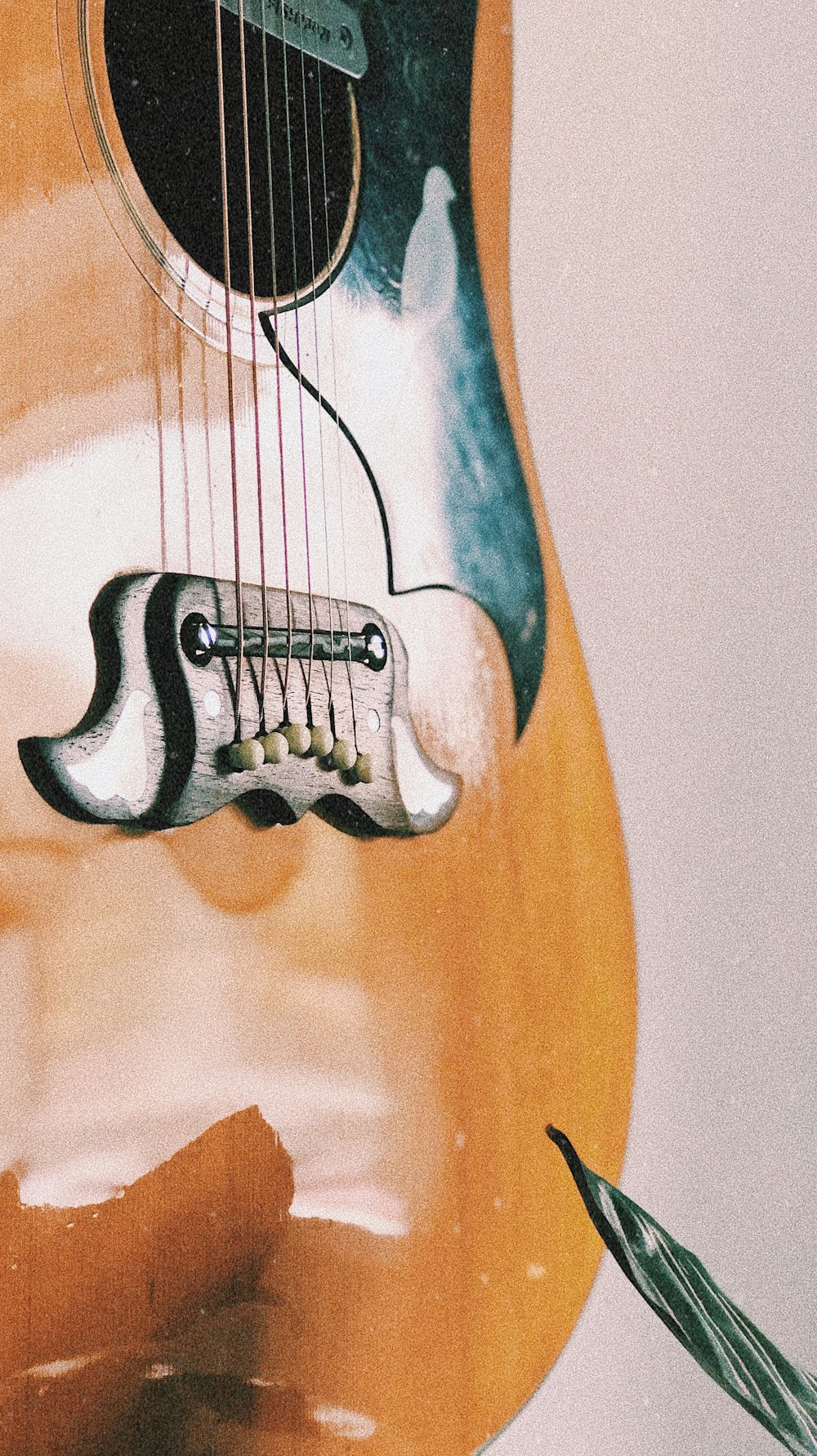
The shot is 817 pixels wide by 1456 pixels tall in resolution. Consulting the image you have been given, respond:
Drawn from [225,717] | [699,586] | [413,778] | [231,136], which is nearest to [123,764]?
[225,717]

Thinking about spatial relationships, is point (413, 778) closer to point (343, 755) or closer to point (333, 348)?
point (343, 755)

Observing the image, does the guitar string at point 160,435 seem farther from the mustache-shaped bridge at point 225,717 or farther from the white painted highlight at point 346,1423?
the white painted highlight at point 346,1423

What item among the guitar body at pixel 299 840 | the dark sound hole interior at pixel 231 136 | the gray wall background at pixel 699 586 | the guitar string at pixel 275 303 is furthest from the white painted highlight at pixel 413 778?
the gray wall background at pixel 699 586

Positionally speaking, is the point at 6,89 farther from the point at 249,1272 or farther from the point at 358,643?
the point at 249,1272

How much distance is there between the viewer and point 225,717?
47 cm

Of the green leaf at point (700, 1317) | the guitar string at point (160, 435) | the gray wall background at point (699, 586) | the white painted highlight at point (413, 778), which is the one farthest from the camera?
the gray wall background at point (699, 586)

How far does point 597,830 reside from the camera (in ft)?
2.37

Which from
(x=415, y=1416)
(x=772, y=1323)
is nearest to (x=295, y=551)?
(x=415, y=1416)

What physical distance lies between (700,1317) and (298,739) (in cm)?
27

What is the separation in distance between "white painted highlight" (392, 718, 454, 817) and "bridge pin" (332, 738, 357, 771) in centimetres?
5

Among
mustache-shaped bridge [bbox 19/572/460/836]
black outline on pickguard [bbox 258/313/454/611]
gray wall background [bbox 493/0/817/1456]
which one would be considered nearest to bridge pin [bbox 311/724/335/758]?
mustache-shaped bridge [bbox 19/572/460/836]

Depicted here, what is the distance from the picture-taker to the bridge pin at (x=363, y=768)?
1.78 feet

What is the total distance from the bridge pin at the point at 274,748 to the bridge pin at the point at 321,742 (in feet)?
0.07

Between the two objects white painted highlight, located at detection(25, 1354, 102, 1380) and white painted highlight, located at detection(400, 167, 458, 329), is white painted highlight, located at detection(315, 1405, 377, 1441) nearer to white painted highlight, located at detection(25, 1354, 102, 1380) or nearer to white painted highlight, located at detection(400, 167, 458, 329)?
white painted highlight, located at detection(25, 1354, 102, 1380)
